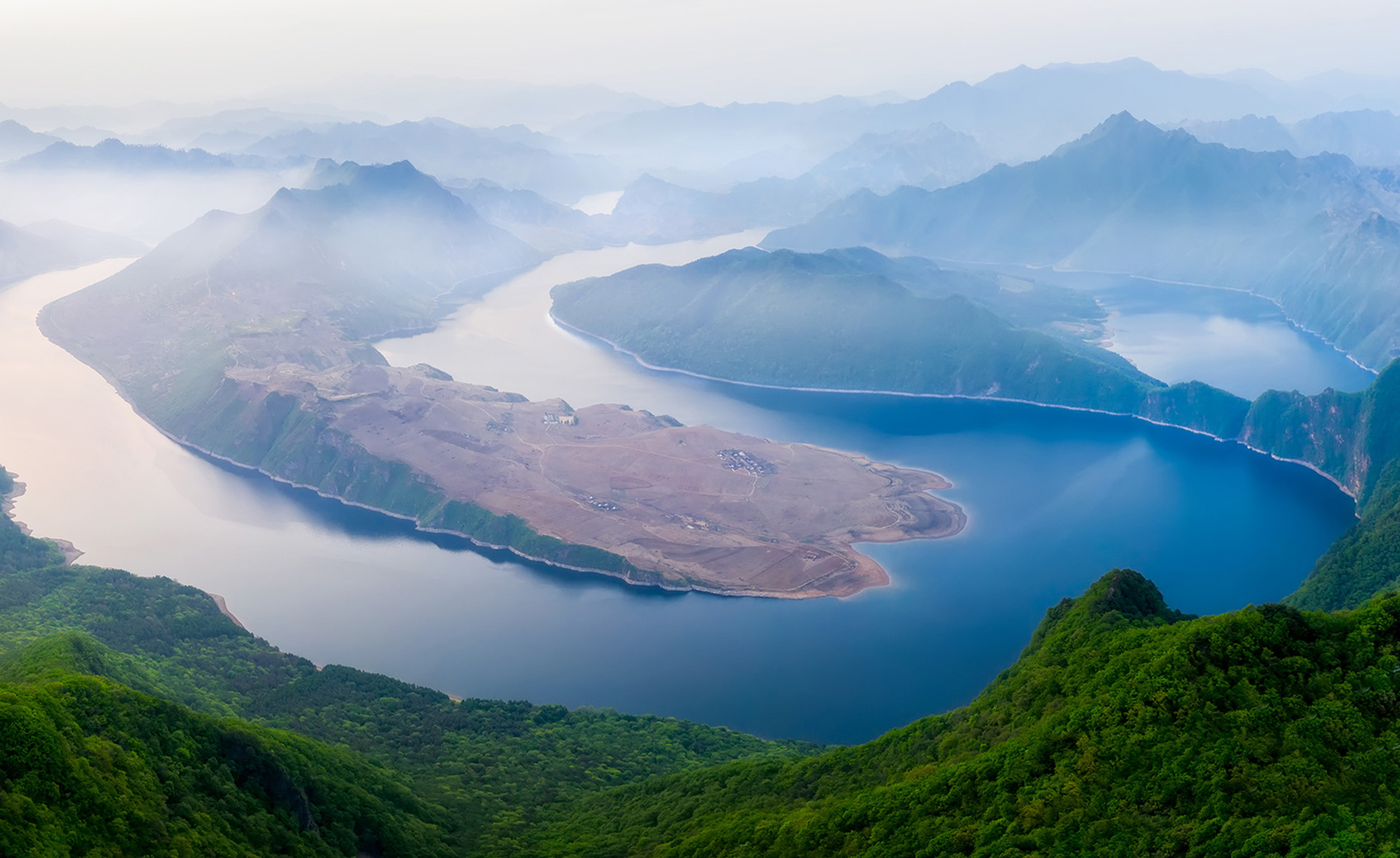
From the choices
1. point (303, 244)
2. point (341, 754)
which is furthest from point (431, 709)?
point (303, 244)

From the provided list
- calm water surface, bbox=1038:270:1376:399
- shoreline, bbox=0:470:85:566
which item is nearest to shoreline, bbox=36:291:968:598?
shoreline, bbox=0:470:85:566

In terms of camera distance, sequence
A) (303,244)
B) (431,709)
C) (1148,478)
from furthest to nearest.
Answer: (303,244) < (1148,478) < (431,709)

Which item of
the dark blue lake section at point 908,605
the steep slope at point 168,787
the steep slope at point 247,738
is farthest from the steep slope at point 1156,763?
the dark blue lake section at point 908,605

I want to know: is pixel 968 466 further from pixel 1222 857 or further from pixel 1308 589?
pixel 1222 857

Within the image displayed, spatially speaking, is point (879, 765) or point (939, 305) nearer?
point (879, 765)

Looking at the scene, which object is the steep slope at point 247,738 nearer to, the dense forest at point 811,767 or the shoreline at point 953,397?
the dense forest at point 811,767

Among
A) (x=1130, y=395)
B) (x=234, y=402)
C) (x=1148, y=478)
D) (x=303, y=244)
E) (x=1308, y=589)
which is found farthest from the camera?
(x=303, y=244)

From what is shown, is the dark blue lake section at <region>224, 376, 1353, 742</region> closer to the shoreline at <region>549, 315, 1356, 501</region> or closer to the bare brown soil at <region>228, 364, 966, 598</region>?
the shoreline at <region>549, 315, 1356, 501</region>

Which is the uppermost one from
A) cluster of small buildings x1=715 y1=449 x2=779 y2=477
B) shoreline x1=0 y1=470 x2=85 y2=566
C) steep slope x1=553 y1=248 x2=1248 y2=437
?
steep slope x1=553 y1=248 x2=1248 y2=437

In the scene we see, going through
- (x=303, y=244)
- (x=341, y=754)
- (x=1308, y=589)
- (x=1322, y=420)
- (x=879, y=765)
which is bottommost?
(x=341, y=754)
